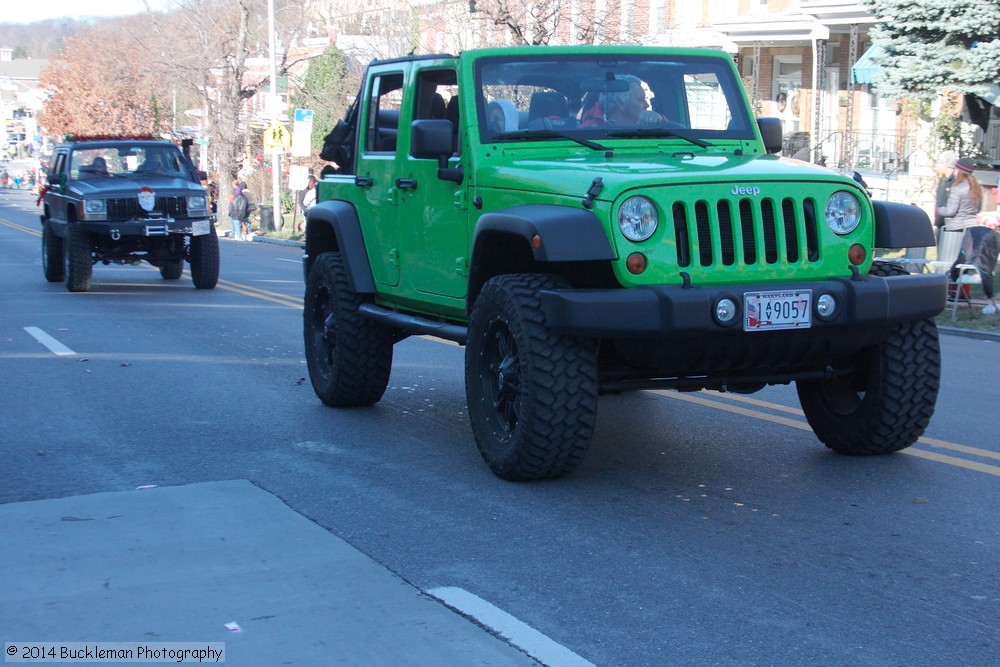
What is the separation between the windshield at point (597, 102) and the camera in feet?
23.5

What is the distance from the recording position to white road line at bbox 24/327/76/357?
11.7 meters

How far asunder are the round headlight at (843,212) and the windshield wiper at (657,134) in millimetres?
1133

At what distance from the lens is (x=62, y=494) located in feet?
21.0

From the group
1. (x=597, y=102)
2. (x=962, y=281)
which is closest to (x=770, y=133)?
(x=597, y=102)

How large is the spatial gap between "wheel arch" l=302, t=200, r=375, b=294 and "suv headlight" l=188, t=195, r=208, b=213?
9.66 meters

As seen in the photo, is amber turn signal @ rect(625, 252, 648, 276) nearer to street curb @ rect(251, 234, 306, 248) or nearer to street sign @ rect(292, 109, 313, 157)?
street curb @ rect(251, 234, 306, 248)

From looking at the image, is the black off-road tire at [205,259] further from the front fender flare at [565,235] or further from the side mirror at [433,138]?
the front fender flare at [565,235]

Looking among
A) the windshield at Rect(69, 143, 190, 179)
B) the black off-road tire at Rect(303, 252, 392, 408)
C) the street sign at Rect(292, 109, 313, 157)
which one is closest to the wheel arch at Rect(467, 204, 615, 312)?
the black off-road tire at Rect(303, 252, 392, 408)

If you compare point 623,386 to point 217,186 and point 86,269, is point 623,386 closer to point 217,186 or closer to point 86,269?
point 86,269

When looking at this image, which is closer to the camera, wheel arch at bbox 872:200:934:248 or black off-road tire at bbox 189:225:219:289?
wheel arch at bbox 872:200:934:248

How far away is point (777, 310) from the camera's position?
19.5 ft

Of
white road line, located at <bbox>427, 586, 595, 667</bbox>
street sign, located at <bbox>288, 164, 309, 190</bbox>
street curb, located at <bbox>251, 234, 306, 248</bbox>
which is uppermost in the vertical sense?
street sign, located at <bbox>288, 164, 309, 190</bbox>

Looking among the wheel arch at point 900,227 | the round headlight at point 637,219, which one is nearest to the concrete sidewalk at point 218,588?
the round headlight at point 637,219

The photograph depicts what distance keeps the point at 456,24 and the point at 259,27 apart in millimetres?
18457
